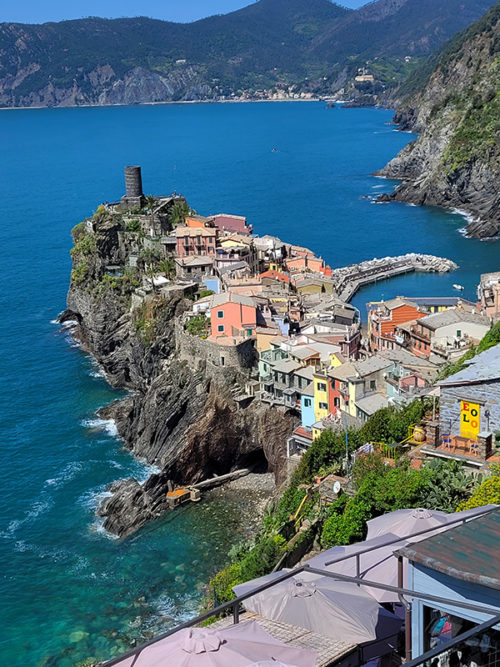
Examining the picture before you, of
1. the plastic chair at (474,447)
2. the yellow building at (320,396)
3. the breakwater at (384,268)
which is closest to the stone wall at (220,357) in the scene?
the yellow building at (320,396)

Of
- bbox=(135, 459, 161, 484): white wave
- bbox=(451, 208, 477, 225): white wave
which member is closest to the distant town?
bbox=(135, 459, 161, 484): white wave

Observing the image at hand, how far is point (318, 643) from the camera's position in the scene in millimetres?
10141

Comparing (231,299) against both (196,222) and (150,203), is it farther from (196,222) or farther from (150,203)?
(150,203)

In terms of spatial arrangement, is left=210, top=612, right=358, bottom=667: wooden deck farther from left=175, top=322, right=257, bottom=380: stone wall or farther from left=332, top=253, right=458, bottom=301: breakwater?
left=332, top=253, right=458, bottom=301: breakwater

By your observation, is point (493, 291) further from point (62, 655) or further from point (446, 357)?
point (62, 655)

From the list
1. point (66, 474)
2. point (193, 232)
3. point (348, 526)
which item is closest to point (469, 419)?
point (348, 526)

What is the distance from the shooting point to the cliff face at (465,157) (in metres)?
89.9

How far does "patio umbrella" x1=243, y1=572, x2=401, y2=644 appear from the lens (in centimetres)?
1050

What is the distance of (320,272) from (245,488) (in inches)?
909

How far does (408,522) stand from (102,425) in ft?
98.4

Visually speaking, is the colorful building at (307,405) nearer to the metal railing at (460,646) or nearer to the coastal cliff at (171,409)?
the coastal cliff at (171,409)

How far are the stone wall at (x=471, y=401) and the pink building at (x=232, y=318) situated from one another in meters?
18.8

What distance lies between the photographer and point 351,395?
31.0m

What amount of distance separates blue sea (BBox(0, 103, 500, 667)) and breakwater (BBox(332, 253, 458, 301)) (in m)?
1.45
